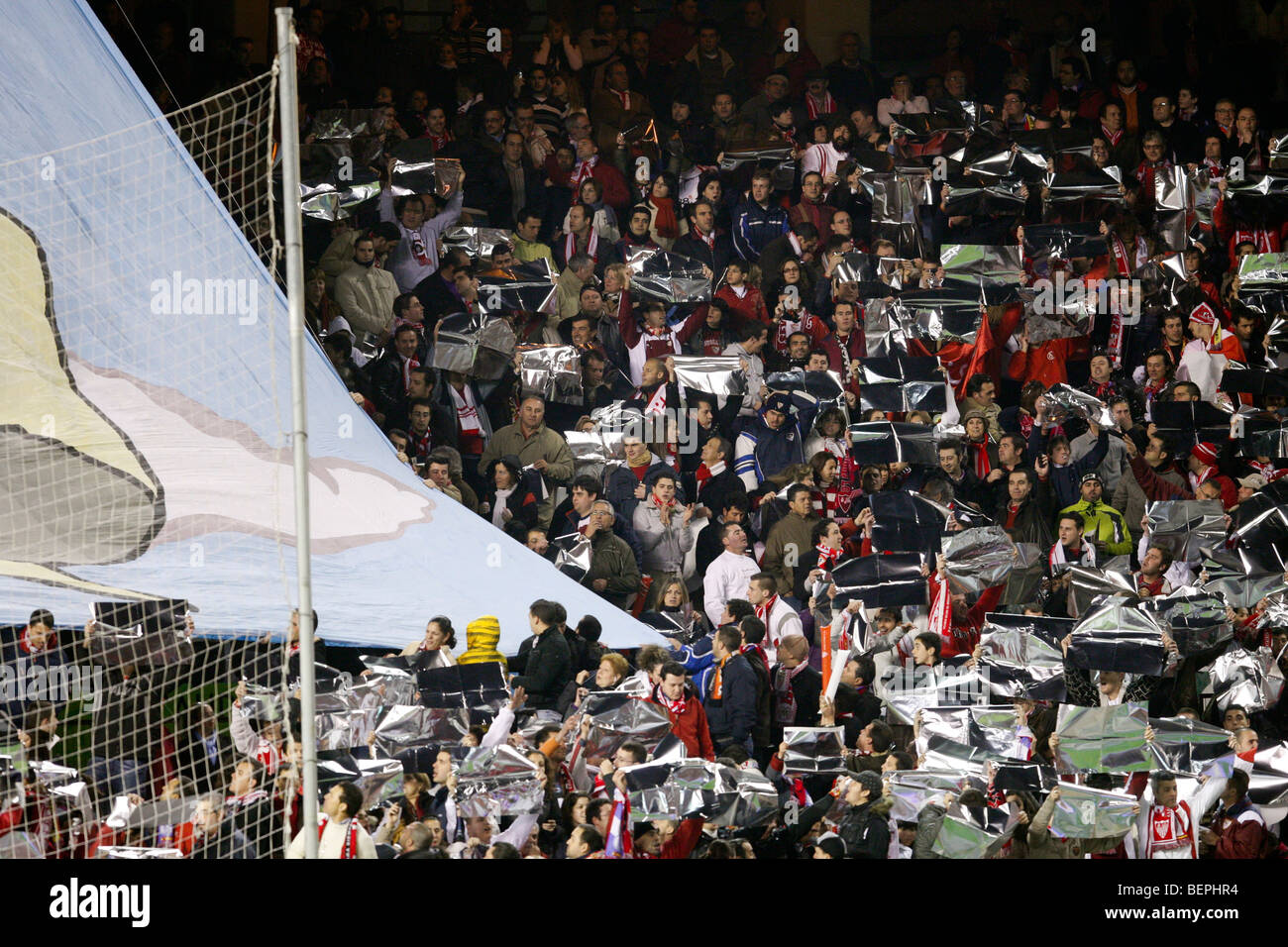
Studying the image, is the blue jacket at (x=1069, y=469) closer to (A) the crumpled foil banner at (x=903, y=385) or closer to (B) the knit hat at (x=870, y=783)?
(A) the crumpled foil banner at (x=903, y=385)

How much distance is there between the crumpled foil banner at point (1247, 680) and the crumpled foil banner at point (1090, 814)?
1.64 m

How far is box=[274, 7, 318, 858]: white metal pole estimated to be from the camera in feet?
20.7

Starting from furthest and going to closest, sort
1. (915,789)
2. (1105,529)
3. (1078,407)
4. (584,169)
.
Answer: (584,169) → (1078,407) → (1105,529) → (915,789)

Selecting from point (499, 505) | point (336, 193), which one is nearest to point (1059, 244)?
point (499, 505)

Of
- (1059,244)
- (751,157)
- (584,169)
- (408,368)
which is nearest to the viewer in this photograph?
(408,368)

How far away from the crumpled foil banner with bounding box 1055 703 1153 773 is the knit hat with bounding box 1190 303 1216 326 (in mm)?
3976

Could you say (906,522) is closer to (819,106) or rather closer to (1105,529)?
(1105,529)

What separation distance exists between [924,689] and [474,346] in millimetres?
4026

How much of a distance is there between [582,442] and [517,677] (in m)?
2.17

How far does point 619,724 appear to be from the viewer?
360 inches

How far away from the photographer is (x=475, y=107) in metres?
13.5

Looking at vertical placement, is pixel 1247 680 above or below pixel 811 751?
above
